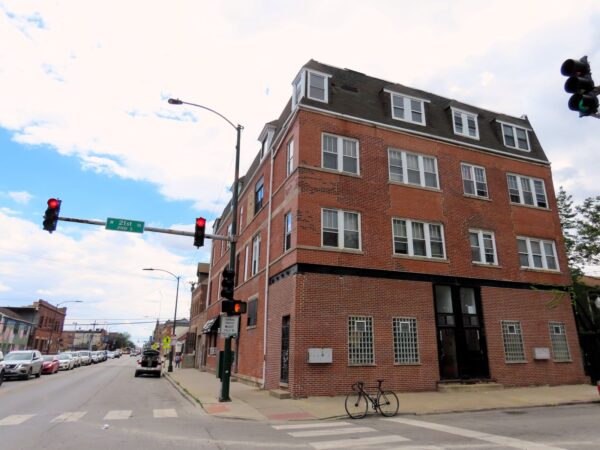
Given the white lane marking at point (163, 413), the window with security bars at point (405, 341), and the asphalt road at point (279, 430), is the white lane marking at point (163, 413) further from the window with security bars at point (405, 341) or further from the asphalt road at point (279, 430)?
the window with security bars at point (405, 341)

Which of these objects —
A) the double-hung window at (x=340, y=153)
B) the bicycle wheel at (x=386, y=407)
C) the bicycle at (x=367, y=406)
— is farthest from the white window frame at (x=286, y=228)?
the bicycle wheel at (x=386, y=407)

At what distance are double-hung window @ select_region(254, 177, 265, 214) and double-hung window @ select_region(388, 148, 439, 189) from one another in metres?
7.52

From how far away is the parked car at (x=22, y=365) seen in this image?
2300 cm

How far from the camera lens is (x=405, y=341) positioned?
55.7 feet

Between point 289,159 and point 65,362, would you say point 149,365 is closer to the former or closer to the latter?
point 65,362

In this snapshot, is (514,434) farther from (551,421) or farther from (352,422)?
(352,422)

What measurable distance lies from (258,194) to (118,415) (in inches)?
604

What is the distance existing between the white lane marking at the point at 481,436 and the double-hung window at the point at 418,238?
8592mm

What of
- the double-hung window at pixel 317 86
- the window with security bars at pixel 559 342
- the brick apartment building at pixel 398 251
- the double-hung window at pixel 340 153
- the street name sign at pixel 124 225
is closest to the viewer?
the street name sign at pixel 124 225

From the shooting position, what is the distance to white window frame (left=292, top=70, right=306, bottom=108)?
62.7ft

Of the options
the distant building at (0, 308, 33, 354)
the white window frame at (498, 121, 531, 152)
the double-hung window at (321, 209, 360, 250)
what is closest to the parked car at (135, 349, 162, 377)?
the double-hung window at (321, 209, 360, 250)

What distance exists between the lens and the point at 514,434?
8.82m

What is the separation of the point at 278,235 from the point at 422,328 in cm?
736

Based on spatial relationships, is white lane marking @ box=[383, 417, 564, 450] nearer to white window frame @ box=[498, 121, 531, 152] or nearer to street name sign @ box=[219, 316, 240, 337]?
street name sign @ box=[219, 316, 240, 337]
